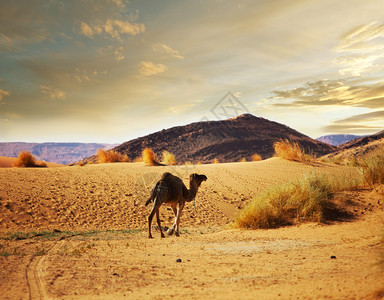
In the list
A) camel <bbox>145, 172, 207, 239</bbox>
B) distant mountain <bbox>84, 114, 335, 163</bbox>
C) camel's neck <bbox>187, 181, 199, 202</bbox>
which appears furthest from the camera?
distant mountain <bbox>84, 114, 335, 163</bbox>

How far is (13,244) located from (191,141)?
51.4 m

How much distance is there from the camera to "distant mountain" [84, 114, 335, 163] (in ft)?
167

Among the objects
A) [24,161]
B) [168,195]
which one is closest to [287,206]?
[168,195]

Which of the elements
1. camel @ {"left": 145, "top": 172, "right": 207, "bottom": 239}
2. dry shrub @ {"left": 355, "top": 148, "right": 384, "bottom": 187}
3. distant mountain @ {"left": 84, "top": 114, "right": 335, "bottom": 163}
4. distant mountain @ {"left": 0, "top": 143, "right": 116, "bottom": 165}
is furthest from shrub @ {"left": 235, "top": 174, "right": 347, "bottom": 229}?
distant mountain @ {"left": 0, "top": 143, "right": 116, "bottom": 165}

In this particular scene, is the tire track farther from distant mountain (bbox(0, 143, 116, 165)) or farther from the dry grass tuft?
distant mountain (bbox(0, 143, 116, 165))

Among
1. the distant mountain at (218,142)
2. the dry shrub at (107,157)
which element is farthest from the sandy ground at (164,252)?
the distant mountain at (218,142)

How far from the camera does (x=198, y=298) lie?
3.21m

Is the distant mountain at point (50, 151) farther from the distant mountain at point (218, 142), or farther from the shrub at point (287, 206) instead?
the shrub at point (287, 206)

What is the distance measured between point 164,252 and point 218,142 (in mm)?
51722

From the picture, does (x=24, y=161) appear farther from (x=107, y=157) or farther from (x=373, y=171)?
(x=373, y=171)

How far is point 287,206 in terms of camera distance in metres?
9.09

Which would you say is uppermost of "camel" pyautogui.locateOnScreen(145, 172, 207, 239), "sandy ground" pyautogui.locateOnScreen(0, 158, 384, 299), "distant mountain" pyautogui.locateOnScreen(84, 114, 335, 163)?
"distant mountain" pyautogui.locateOnScreen(84, 114, 335, 163)

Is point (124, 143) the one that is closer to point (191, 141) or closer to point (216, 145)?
point (191, 141)

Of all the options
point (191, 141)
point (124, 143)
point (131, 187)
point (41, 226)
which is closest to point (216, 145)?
point (191, 141)
